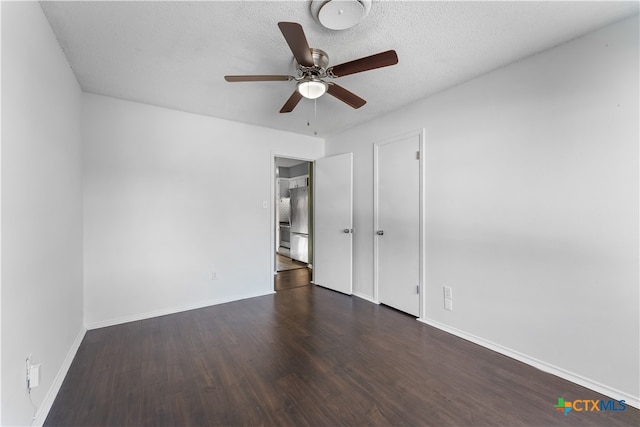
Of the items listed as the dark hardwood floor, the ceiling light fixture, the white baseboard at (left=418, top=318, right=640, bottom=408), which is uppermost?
the ceiling light fixture

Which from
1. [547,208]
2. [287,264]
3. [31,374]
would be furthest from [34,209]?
[287,264]

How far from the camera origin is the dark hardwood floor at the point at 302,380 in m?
1.61

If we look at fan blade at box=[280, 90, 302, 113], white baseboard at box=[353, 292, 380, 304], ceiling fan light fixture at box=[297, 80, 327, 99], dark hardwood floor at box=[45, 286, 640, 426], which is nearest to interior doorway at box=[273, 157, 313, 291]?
white baseboard at box=[353, 292, 380, 304]

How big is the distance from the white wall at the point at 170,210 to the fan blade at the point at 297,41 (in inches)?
85.7

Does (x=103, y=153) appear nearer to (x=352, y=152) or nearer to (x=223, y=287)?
(x=223, y=287)

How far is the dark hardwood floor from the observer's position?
1.61 meters

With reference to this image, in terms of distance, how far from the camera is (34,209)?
154cm

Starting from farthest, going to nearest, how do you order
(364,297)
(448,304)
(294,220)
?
(294,220) → (364,297) → (448,304)

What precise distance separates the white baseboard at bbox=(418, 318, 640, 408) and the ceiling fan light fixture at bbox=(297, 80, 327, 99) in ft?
8.49

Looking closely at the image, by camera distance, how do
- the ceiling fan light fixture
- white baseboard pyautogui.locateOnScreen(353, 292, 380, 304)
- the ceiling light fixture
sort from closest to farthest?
1. the ceiling light fixture
2. the ceiling fan light fixture
3. white baseboard pyautogui.locateOnScreen(353, 292, 380, 304)

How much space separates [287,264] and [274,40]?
481cm

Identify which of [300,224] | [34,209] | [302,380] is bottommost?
[302,380]

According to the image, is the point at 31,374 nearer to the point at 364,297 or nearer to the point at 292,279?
the point at 364,297

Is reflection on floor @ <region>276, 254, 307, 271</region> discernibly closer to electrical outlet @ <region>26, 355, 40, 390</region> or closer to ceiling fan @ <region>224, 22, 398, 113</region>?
ceiling fan @ <region>224, 22, 398, 113</region>
